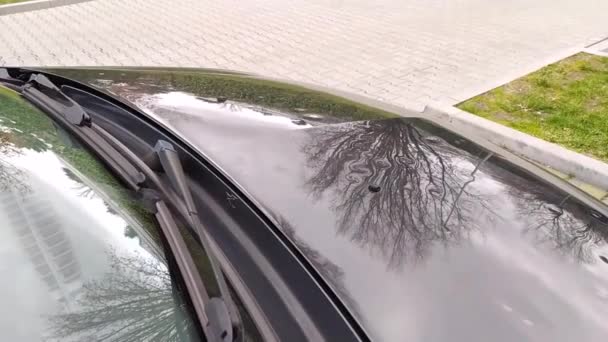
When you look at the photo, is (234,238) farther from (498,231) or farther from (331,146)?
(498,231)

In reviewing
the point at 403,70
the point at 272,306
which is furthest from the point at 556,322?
the point at 403,70

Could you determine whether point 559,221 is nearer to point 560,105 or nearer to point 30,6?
point 560,105

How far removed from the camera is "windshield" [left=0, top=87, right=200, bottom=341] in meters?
0.96

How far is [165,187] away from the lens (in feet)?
4.47

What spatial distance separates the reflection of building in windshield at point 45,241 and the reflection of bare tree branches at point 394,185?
0.64 meters

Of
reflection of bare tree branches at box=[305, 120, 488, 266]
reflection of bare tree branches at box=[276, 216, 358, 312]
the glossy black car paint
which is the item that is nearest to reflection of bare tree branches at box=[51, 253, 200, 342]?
the glossy black car paint

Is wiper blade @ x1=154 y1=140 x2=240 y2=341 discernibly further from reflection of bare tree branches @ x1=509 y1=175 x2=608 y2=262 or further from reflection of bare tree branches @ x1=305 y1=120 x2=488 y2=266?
reflection of bare tree branches @ x1=509 y1=175 x2=608 y2=262

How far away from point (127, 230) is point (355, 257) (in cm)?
55

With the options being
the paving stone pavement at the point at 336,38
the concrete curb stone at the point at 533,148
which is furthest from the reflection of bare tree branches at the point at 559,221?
the paving stone pavement at the point at 336,38

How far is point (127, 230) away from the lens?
1174 millimetres

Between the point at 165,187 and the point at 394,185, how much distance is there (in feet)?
2.12

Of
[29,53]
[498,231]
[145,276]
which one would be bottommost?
[29,53]

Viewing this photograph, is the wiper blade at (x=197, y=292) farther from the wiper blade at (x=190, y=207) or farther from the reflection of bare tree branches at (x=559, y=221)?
the reflection of bare tree branches at (x=559, y=221)

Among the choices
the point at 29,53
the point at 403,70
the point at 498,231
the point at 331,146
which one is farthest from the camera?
the point at 29,53
